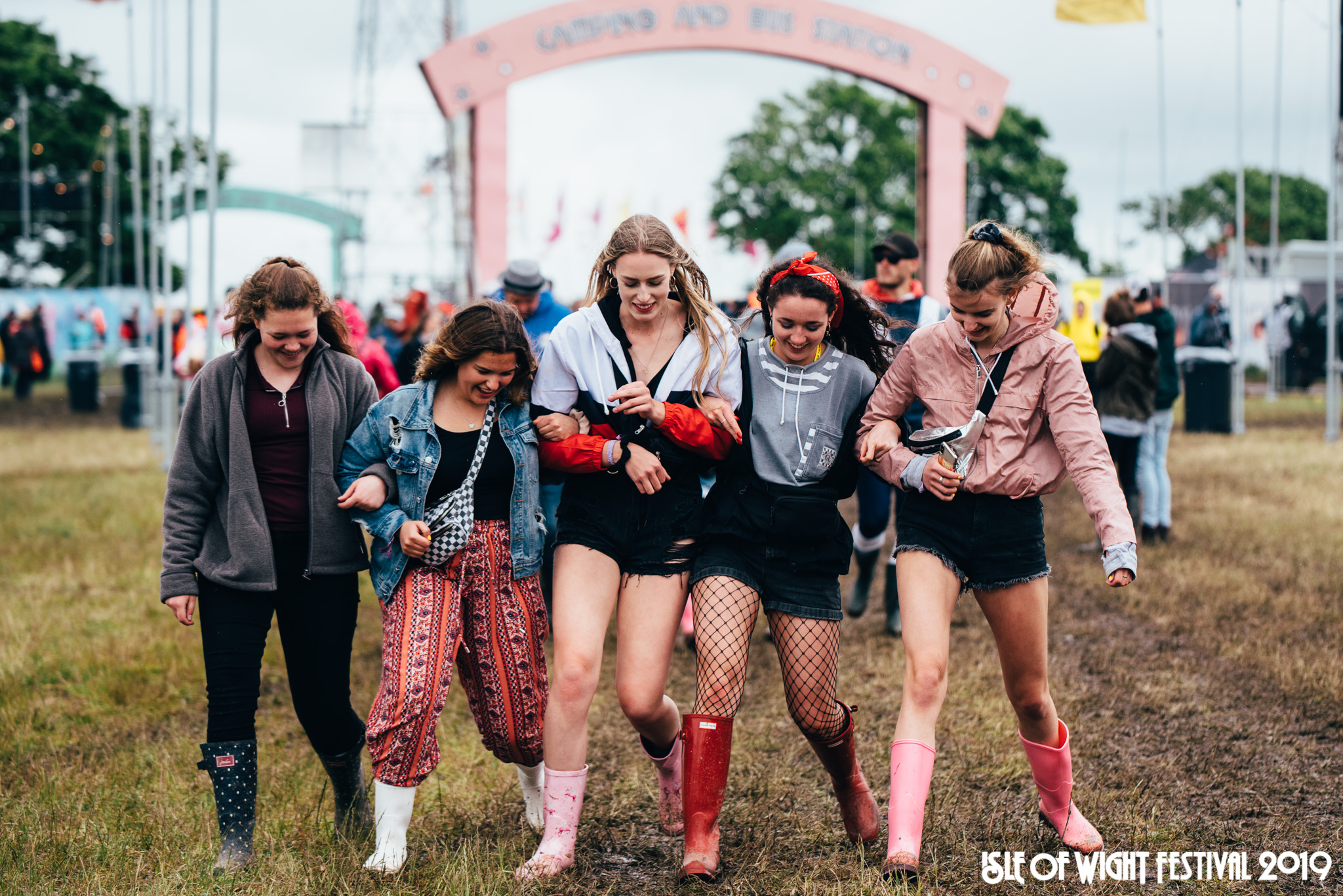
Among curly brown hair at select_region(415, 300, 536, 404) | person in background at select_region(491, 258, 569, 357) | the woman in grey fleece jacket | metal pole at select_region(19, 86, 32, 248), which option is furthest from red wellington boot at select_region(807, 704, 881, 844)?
metal pole at select_region(19, 86, 32, 248)

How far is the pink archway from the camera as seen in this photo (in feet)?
42.0

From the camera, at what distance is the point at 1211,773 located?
182 inches

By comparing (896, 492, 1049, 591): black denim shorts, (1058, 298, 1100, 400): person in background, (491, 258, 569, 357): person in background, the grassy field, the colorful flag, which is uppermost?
the colorful flag

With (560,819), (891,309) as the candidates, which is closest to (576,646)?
(560,819)

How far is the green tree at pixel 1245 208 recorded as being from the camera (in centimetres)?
7212

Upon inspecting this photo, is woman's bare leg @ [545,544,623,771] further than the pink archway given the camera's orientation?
No

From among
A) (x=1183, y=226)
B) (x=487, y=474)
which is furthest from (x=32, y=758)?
(x=1183, y=226)

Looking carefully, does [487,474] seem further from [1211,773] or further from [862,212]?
[862,212]

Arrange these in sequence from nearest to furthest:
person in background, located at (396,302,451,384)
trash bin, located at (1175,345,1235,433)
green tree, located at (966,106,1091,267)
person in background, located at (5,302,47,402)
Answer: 1. person in background, located at (396,302,451,384)
2. trash bin, located at (1175,345,1235,433)
3. person in background, located at (5,302,47,402)
4. green tree, located at (966,106,1091,267)

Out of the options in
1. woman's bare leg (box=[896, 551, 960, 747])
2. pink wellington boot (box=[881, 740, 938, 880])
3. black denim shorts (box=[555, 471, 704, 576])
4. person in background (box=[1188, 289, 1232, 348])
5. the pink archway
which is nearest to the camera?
pink wellington boot (box=[881, 740, 938, 880])

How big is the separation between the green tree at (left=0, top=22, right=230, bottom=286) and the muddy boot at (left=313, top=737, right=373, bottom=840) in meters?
46.0

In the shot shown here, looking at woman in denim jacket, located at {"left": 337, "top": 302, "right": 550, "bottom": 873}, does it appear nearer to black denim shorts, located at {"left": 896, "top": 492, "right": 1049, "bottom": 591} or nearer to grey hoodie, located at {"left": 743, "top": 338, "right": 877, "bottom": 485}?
grey hoodie, located at {"left": 743, "top": 338, "right": 877, "bottom": 485}

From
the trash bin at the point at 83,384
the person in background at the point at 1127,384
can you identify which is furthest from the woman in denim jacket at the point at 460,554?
the trash bin at the point at 83,384

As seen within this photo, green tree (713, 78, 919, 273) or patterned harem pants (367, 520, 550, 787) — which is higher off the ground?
green tree (713, 78, 919, 273)
